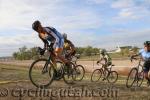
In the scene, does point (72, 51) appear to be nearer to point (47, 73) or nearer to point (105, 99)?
point (47, 73)

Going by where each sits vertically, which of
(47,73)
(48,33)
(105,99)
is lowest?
(105,99)

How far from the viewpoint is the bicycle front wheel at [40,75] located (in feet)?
38.2

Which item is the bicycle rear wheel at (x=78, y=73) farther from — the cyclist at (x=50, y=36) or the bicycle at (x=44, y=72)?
the cyclist at (x=50, y=36)

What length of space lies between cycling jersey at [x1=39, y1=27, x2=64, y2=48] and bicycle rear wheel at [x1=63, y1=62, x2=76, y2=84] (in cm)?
182

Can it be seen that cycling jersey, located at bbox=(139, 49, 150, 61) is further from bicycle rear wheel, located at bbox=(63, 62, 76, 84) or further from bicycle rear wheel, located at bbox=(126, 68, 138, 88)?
bicycle rear wheel, located at bbox=(63, 62, 76, 84)

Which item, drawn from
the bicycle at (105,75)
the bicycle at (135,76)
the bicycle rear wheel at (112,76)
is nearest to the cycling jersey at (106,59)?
the bicycle at (105,75)

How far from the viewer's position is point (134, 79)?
15.6 meters

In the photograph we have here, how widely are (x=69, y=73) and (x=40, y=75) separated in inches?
110

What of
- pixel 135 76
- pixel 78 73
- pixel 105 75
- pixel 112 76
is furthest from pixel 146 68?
pixel 105 75

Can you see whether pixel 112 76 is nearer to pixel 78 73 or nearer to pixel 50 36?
pixel 78 73

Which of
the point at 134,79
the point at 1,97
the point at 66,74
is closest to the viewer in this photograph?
the point at 1,97

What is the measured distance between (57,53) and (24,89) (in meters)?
1.59

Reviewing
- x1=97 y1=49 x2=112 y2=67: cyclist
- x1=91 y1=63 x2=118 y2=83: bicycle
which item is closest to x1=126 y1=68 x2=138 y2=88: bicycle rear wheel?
x1=91 y1=63 x2=118 y2=83: bicycle

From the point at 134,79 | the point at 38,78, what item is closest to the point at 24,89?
the point at 38,78
